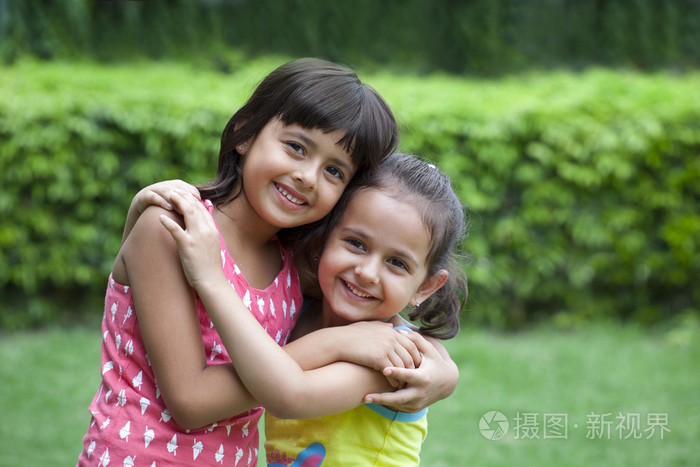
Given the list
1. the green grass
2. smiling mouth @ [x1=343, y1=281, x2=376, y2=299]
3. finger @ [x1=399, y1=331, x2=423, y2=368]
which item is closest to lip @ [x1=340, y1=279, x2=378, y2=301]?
smiling mouth @ [x1=343, y1=281, x2=376, y2=299]

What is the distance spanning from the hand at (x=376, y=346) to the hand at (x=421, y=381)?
0.09 ft

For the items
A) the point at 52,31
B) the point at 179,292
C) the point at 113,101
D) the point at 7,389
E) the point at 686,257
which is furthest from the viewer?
the point at 52,31

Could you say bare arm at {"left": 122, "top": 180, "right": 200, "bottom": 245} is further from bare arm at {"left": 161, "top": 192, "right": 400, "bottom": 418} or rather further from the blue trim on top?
the blue trim on top

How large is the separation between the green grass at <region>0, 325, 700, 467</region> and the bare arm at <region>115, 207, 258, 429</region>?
2546mm

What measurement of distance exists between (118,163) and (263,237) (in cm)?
396

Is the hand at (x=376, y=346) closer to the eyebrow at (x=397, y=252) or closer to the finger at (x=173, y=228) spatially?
the eyebrow at (x=397, y=252)

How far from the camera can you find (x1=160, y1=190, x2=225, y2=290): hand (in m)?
1.71

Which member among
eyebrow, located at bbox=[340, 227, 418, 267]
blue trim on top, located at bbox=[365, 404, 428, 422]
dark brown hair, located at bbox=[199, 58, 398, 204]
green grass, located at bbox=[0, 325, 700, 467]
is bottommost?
green grass, located at bbox=[0, 325, 700, 467]

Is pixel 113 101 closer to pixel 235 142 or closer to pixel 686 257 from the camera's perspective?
pixel 235 142

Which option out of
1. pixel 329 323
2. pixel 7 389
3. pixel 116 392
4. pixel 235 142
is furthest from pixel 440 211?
pixel 7 389

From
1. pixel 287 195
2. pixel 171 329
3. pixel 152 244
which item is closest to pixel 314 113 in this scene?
pixel 287 195

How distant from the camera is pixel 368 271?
194 centimetres

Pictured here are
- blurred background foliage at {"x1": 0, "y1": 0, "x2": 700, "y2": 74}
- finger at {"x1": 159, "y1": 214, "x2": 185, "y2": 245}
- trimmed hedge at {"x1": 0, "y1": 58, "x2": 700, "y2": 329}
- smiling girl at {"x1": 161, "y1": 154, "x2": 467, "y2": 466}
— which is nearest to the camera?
finger at {"x1": 159, "y1": 214, "x2": 185, "y2": 245}

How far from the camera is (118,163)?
5695 mm
